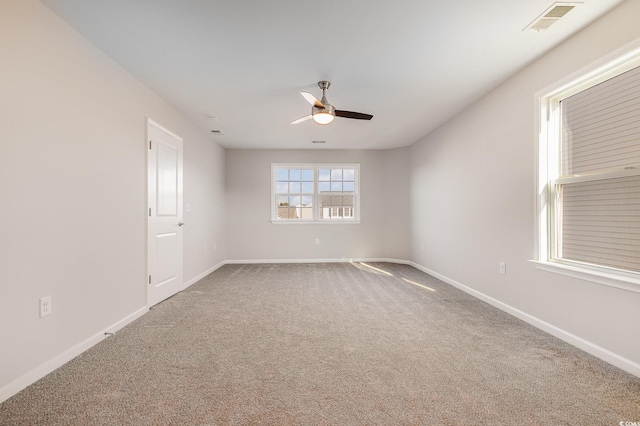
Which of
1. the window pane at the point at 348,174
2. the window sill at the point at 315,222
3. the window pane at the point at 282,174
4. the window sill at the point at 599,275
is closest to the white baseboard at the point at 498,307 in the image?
the window sill at the point at 599,275

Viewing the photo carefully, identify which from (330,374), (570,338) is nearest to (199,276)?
(330,374)

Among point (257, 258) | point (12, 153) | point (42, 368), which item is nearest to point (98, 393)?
point (42, 368)

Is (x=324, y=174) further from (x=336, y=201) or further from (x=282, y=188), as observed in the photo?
(x=282, y=188)

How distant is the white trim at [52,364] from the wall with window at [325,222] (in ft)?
12.1

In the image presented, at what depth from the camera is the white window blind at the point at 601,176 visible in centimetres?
206

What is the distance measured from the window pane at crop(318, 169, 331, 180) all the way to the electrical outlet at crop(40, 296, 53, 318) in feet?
16.7

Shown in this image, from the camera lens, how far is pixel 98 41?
2.39m

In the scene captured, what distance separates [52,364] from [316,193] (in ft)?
16.7

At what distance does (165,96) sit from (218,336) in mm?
2771

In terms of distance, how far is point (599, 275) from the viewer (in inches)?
84.5

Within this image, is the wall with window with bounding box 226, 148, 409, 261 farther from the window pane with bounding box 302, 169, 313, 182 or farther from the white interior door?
the white interior door

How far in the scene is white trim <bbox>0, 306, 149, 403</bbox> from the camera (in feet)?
5.61

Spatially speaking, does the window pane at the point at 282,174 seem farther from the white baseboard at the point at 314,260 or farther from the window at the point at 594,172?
the window at the point at 594,172

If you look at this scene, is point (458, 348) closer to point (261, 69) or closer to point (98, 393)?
point (98, 393)
